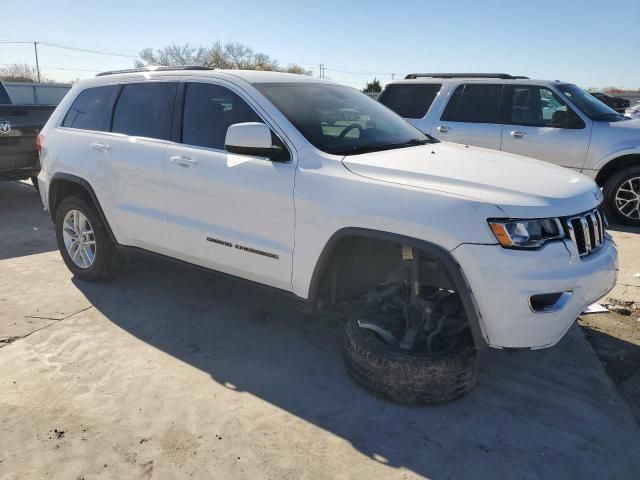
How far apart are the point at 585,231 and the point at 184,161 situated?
2562 mm

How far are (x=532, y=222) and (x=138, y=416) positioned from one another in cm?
229

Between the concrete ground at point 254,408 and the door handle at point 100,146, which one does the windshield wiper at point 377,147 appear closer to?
the concrete ground at point 254,408

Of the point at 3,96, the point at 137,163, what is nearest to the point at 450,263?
the point at 137,163

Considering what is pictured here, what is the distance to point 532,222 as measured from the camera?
267 cm

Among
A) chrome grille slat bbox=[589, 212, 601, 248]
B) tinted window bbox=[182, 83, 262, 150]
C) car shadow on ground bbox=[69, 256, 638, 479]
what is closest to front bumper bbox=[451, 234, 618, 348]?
chrome grille slat bbox=[589, 212, 601, 248]

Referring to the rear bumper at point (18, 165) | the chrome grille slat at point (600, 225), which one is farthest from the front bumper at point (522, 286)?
the rear bumper at point (18, 165)

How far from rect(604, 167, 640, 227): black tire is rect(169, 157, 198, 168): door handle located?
568 cm

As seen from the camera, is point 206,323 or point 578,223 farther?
point 206,323

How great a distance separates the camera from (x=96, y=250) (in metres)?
4.70

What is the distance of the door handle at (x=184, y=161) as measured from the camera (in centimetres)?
374

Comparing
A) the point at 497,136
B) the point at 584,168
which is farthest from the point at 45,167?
the point at 584,168

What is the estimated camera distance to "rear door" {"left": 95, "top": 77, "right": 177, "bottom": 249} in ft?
13.2

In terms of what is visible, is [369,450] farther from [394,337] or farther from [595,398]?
[595,398]

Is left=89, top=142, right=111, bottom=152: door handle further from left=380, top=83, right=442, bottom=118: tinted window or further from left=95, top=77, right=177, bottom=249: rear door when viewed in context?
left=380, top=83, right=442, bottom=118: tinted window
